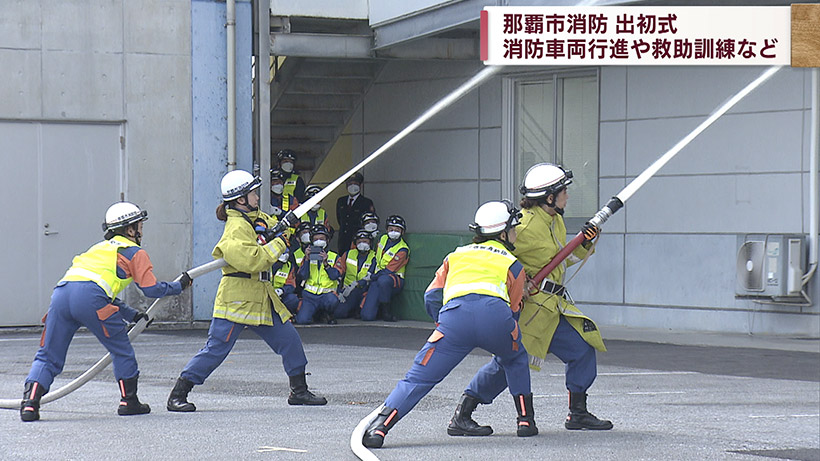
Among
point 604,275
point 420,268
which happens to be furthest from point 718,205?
point 420,268

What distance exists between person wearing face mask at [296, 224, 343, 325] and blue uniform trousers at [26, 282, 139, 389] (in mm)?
8316

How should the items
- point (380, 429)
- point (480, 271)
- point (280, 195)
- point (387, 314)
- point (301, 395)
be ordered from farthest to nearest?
point (280, 195) < point (387, 314) < point (301, 395) < point (480, 271) < point (380, 429)

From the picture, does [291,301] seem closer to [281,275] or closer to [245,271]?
[281,275]

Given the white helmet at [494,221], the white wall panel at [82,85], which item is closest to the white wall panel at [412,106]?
the white wall panel at [82,85]

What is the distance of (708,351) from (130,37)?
329 inches

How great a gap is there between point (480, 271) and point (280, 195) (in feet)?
37.3

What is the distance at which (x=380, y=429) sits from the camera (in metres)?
7.85

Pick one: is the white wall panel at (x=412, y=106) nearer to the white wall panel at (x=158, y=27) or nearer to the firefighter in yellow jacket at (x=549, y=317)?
the white wall panel at (x=158, y=27)

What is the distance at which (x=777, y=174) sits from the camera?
1582 centimetres

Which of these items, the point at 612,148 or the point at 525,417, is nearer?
the point at 525,417

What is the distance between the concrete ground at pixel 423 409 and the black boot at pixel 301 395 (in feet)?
0.40

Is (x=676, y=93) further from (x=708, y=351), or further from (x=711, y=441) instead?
(x=711, y=441)

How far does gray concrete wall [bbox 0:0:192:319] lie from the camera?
16.4m

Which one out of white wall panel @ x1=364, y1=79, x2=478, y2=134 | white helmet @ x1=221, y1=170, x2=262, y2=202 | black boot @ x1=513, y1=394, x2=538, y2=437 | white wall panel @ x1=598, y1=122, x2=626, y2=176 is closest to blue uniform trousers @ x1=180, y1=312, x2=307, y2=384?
white helmet @ x1=221, y1=170, x2=262, y2=202
